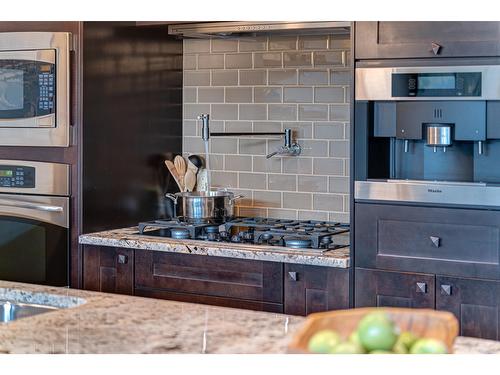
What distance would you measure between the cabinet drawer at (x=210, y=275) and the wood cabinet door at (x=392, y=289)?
342 mm

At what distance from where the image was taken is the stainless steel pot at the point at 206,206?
4.19m

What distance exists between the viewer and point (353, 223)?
3508mm

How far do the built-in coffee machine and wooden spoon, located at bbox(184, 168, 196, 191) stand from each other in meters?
1.23

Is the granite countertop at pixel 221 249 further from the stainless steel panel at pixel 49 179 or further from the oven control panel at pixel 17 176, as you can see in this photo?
the oven control panel at pixel 17 176

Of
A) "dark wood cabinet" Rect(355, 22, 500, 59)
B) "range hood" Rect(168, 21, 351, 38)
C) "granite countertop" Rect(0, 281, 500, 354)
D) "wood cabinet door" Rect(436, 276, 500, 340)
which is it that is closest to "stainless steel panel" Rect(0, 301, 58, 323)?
"granite countertop" Rect(0, 281, 500, 354)

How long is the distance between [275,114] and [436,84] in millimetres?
1203

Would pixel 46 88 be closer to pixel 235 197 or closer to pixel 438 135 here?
pixel 235 197

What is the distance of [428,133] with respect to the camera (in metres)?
3.44

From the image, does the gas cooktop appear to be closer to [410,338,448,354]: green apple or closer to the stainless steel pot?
the stainless steel pot

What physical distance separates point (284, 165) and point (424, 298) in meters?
1.28

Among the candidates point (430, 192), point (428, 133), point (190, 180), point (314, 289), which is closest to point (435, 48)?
point (428, 133)
